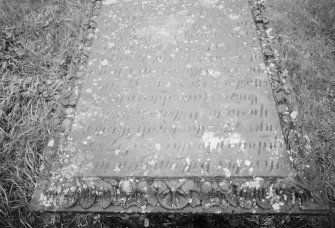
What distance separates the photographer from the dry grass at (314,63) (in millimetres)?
2525

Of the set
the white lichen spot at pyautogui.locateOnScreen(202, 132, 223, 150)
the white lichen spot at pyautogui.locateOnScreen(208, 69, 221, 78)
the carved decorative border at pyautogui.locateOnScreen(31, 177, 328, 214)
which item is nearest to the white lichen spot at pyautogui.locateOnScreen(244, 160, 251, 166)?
the carved decorative border at pyautogui.locateOnScreen(31, 177, 328, 214)

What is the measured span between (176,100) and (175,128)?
0.89 ft

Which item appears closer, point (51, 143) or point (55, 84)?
point (51, 143)

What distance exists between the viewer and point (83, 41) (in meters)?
2.83

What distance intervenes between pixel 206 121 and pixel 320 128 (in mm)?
1177

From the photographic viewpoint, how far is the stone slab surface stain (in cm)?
205

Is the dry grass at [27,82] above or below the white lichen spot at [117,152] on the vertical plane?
below

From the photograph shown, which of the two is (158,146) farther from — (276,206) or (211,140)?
(276,206)

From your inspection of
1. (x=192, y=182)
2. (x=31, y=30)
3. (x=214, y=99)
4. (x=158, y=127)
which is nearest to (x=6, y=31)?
(x=31, y=30)

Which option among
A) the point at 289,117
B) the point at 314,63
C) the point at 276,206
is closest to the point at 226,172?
the point at 276,206

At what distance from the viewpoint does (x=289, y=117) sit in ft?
7.20

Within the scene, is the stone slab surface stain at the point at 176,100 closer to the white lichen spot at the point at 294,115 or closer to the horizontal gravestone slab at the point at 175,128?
the horizontal gravestone slab at the point at 175,128

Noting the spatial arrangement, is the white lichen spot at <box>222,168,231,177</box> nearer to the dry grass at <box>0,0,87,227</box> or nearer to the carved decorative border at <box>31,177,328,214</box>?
the carved decorative border at <box>31,177,328,214</box>

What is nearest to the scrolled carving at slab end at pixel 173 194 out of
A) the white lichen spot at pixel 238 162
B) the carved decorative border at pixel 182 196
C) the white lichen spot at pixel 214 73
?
the carved decorative border at pixel 182 196
